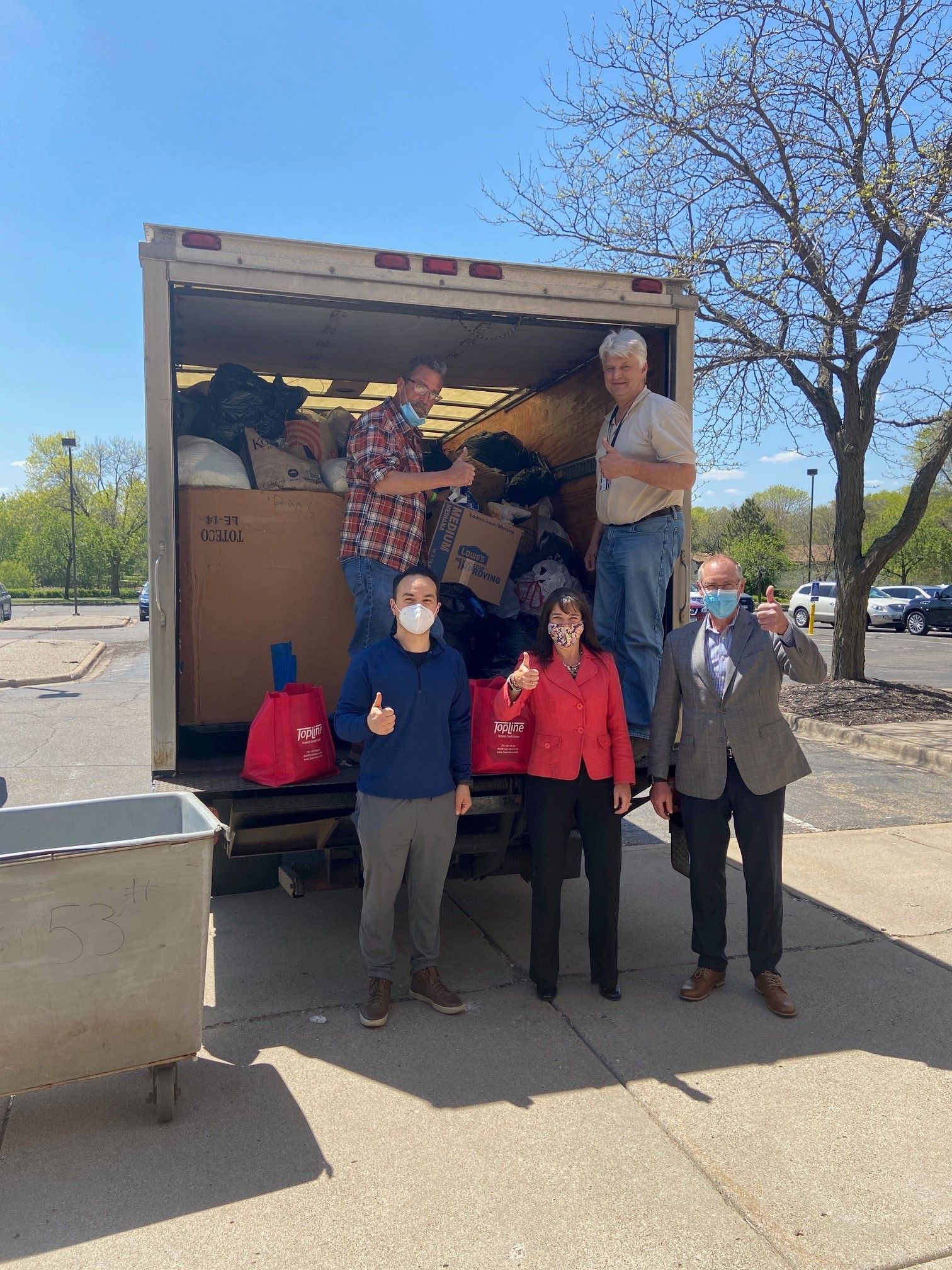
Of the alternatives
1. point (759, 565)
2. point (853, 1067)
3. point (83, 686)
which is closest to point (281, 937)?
point (853, 1067)

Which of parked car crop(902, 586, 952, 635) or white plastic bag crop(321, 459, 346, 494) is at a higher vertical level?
white plastic bag crop(321, 459, 346, 494)

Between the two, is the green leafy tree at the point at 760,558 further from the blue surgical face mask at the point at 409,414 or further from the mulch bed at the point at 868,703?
the blue surgical face mask at the point at 409,414

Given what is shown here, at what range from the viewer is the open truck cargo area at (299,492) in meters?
3.62

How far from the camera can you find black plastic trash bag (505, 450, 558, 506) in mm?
5520

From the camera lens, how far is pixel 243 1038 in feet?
11.1

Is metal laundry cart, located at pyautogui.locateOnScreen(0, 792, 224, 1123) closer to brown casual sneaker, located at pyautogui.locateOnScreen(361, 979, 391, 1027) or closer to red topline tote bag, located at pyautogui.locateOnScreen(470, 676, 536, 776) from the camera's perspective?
brown casual sneaker, located at pyautogui.locateOnScreen(361, 979, 391, 1027)

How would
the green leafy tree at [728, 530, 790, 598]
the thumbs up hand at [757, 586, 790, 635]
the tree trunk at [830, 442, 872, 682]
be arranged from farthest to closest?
1. the green leafy tree at [728, 530, 790, 598]
2. the tree trunk at [830, 442, 872, 682]
3. the thumbs up hand at [757, 586, 790, 635]

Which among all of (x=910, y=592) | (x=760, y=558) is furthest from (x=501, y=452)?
(x=760, y=558)

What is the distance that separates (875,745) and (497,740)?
22.9 ft

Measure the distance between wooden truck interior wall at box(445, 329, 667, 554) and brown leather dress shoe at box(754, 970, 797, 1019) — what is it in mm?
2419

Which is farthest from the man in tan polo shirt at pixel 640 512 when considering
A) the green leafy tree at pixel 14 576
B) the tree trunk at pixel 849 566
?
the green leafy tree at pixel 14 576

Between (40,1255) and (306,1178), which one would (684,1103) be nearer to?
(306,1178)

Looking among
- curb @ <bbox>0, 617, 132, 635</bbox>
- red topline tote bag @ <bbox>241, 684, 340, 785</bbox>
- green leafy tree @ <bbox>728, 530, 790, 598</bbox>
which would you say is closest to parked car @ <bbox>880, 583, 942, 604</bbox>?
green leafy tree @ <bbox>728, 530, 790, 598</bbox>

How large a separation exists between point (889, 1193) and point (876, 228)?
9.33m
